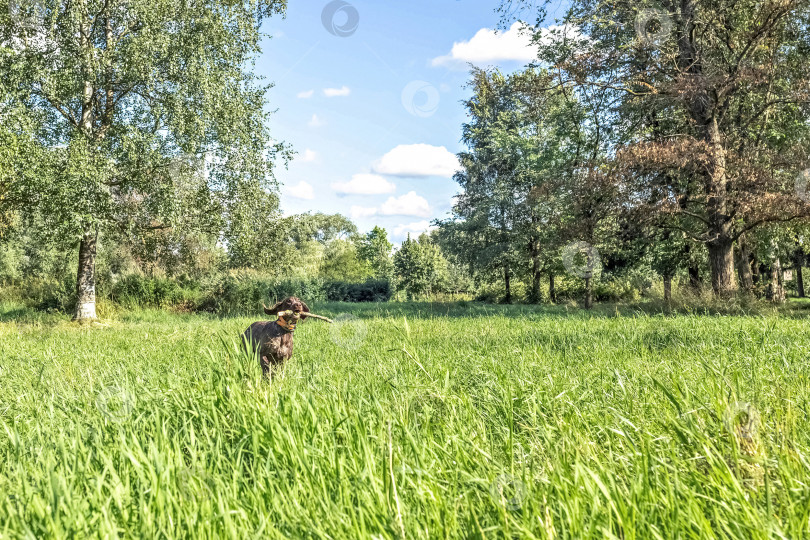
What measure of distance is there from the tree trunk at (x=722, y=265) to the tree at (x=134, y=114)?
1580 cm

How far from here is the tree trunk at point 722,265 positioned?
48.9ft

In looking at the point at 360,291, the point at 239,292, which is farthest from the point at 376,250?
the point at 239,292

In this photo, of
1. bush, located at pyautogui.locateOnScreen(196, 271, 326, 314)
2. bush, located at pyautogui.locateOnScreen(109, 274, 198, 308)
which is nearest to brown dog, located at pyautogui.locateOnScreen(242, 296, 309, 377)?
bush, located at pyautogui.locateOnScreen(196, 271, 326, 314)

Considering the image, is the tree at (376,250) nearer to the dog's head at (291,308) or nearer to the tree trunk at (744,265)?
the tree trunk at (744,265)

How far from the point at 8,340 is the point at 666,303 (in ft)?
56.2

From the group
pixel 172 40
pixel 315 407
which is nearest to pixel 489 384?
pixel 315 407

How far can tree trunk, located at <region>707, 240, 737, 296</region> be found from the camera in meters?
14.9

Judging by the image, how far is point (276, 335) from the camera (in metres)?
4.00

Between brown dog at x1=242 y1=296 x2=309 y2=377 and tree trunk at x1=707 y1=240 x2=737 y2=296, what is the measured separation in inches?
583

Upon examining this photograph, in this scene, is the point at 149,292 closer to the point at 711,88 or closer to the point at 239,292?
the point at 239,292

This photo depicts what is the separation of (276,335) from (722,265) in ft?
51.0

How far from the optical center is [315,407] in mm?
2664

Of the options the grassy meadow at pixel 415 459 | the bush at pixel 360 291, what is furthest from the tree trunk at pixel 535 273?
the grassy meadow at pixel 415 459

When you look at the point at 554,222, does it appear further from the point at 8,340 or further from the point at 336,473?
the point at 336,473
